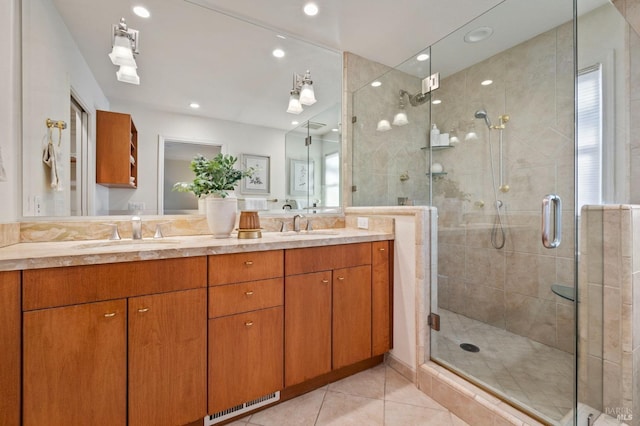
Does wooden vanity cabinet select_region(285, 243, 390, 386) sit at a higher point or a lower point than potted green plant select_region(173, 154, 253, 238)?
lower

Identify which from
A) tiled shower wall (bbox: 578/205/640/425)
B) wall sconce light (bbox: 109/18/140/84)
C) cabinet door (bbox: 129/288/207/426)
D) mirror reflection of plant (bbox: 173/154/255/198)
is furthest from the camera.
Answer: mirror reflection of plant (bbox: 173/154/255/198)

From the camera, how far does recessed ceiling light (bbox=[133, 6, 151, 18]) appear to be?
1641 millimetres

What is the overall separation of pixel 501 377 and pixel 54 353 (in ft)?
6.99

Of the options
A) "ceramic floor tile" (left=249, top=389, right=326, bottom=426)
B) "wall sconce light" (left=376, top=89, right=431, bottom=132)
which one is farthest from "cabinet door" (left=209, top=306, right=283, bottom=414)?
"wall sconce light" (left=376, top=89, right=431, bottom=132)

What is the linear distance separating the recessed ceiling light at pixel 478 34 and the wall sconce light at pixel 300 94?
4.15 ft

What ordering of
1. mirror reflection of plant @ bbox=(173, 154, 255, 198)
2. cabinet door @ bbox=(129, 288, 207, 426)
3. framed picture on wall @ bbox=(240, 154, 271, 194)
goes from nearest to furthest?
1. cabinet door @ bbox=(129, 288, 207, 426)
2. mirror reflection of plant @ bbox=(173, 154, 255, 198)
3. framed picture on wall @ bbox=(240, 154, 271, 194)

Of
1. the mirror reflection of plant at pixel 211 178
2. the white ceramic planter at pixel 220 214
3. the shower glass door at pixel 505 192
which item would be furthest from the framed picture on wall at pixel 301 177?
the shower glass door at pixel 505 192

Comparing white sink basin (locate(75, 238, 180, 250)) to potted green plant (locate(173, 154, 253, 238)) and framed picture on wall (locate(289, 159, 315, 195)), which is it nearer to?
potted green plant (locate(173, 154, 253, 238))

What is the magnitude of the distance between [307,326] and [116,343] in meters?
0.89

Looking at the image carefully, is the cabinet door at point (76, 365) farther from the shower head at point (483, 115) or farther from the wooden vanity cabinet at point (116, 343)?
the shower head at point (483, 115)

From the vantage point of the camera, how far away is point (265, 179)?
2.08 meters

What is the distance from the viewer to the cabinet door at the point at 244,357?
50.2 inches

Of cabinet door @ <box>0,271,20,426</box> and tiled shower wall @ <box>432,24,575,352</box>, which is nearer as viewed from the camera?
cabinet door @ <box>0,271,20,426</box>

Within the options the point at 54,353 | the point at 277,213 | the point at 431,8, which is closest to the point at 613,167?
the point at 431,8
